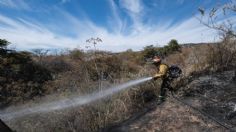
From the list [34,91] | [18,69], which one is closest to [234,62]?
[34,91]

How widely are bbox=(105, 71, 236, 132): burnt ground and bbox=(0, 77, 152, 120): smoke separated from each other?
1.07 m

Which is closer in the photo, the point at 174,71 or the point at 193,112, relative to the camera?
the point at 193,112

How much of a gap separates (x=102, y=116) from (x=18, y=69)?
20.9 ft

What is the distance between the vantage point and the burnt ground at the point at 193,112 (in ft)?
19.4

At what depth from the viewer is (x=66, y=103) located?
316 inches

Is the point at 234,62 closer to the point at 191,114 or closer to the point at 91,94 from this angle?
the point at 191,114

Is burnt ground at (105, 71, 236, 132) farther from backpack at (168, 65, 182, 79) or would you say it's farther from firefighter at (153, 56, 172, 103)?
backpack at (168, 65, 182, 79)

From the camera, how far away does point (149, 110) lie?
719 cm

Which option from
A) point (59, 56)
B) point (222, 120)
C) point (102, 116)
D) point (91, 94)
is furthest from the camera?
point (59, 56)

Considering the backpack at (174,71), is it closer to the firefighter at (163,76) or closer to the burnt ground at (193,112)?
the firefighter at (163,76)

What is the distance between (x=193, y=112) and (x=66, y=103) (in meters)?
3.57

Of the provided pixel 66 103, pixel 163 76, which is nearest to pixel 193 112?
pixel 163 76

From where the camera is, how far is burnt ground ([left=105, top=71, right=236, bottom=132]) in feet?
19.4

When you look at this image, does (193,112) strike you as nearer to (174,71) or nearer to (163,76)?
(163,76)
